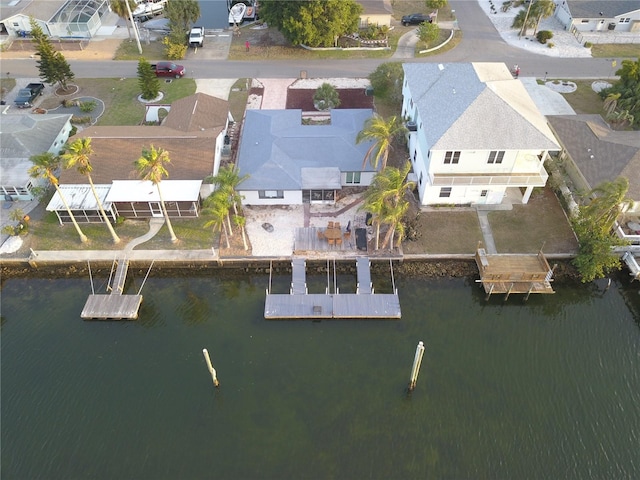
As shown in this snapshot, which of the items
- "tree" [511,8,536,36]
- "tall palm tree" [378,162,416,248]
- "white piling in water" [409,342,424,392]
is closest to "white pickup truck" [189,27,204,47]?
"tall palm tree" [378,162,416,248]

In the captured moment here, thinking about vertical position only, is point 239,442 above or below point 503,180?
below

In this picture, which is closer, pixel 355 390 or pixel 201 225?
pixel 355 390

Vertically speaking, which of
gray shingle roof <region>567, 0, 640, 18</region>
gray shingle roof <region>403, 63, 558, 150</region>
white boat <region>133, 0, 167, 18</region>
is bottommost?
white boat <region>133, 0, 167, 18</region>

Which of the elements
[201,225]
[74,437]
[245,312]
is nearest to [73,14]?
[201,225]

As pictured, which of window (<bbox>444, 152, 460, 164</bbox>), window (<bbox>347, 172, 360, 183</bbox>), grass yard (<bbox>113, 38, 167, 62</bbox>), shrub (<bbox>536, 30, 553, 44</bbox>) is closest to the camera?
window (<bbox>444, 152, 460, 164</bbox>)

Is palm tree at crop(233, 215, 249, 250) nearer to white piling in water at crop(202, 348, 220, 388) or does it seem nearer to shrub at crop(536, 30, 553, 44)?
white piling in water at crop(202, 348, 220, 388)

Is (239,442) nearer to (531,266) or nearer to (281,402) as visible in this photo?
(281,402)
